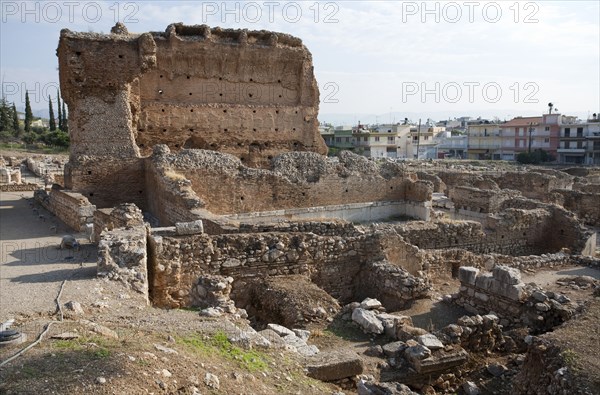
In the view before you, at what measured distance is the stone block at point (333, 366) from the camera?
217 inches

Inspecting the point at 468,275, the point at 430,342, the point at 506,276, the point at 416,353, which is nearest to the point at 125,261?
the point at 416,353

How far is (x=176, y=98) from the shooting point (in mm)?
24172

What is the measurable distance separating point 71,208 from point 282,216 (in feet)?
23.0

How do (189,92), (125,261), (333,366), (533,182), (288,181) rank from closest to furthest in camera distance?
(333,366)
(125,261)
(288,181)
(189,92)
(533,182)

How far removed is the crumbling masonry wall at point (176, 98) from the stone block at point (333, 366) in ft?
45.5

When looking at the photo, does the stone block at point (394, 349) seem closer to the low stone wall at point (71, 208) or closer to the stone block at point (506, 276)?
the stone block at point (506, 276)

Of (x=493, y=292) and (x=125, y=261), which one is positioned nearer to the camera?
(x=125, y=261)

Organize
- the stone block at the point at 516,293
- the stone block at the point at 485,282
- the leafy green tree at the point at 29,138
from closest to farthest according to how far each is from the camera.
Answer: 1. the stone block at the point at 516,293
2. the stone block at the point at 485,282
3. the leafy green tree at the point at 29,138

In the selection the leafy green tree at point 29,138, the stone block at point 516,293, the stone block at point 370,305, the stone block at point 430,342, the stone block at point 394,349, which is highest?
the leafy green tree at point 29,138

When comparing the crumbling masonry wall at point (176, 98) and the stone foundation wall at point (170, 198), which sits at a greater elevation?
the crumbling masonry wall at point (176, 98)

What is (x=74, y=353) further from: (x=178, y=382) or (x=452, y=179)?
(x=452, y=179)

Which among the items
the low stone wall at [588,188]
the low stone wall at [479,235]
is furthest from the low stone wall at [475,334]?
the low stone wall at [588,188]

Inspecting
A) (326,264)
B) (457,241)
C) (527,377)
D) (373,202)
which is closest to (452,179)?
(373,202)

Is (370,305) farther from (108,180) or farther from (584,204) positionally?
(584,204)
